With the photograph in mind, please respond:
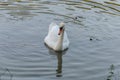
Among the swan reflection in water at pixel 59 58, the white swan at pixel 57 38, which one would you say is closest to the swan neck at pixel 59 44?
the white swan at pixel 57 38

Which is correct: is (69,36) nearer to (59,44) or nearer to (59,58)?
(59,44)

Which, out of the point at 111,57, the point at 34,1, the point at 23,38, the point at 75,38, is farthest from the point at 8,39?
the point at 34,1

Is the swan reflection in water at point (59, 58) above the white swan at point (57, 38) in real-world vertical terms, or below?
below

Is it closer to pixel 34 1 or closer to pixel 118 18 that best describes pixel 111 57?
pixel 118 18

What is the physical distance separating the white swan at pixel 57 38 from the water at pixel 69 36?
0.71 feet

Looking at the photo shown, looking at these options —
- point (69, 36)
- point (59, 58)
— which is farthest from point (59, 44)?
point (69, 36)

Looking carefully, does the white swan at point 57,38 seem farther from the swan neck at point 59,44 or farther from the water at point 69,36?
the water at point 69,36

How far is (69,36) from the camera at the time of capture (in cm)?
1593

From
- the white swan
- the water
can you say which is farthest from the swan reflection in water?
the white swan

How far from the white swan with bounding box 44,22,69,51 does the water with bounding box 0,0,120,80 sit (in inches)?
8.5

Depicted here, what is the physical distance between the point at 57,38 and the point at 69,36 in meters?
0.78

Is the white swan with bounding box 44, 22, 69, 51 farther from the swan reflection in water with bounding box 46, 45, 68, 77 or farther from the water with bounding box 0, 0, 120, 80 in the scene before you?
the water with bounding box 0, 0, 120, 80

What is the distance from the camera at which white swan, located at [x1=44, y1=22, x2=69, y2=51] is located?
14.8m

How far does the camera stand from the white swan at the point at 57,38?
14.8 meters
